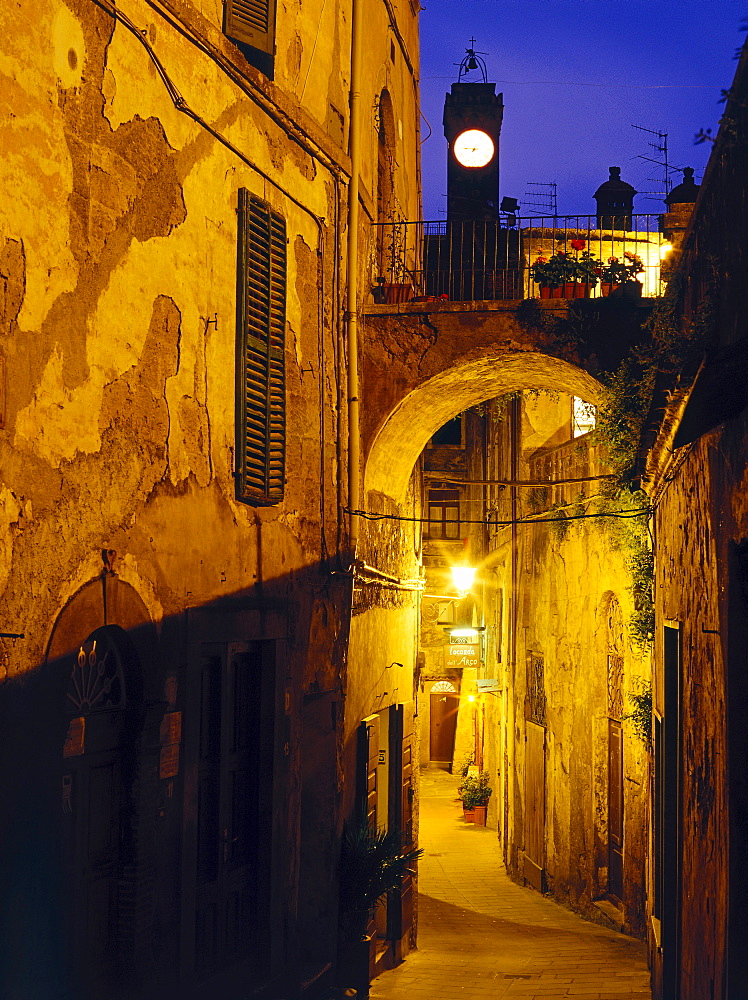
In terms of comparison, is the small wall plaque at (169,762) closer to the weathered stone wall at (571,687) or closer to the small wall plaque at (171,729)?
the small wall plaque at (171,729)

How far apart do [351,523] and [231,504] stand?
7.88 feet

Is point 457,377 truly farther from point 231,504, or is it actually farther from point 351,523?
point 231,504

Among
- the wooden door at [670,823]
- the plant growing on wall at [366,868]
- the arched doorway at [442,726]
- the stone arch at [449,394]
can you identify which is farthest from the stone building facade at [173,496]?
the arched doorway at [442,726]

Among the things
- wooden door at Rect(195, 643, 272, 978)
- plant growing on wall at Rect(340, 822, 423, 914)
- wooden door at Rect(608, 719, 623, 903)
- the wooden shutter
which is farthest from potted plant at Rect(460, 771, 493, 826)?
the wooden shutter

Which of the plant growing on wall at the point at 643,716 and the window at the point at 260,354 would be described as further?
the plant growing on wall at the point at 643,716

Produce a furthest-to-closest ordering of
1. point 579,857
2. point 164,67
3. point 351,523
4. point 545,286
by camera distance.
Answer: point 579,857 → point 545,286 → point 351,523 → point 164,67

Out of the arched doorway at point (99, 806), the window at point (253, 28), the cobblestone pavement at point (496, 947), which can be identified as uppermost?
the window at point (253, 28)

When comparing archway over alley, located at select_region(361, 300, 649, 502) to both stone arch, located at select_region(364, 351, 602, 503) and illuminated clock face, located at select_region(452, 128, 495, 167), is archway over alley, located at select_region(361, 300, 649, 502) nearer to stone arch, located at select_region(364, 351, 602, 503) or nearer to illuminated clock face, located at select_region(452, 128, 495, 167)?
stone arch, located at select_region(364, 351, 602, 503)

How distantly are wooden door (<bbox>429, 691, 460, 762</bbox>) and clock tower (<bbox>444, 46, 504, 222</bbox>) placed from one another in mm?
12506

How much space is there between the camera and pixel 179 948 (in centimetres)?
654

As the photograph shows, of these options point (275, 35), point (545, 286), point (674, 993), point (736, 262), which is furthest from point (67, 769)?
point (545, 286)

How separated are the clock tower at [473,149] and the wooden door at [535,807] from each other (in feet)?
42.5

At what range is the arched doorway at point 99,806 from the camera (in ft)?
18.6

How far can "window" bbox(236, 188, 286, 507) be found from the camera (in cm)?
772
